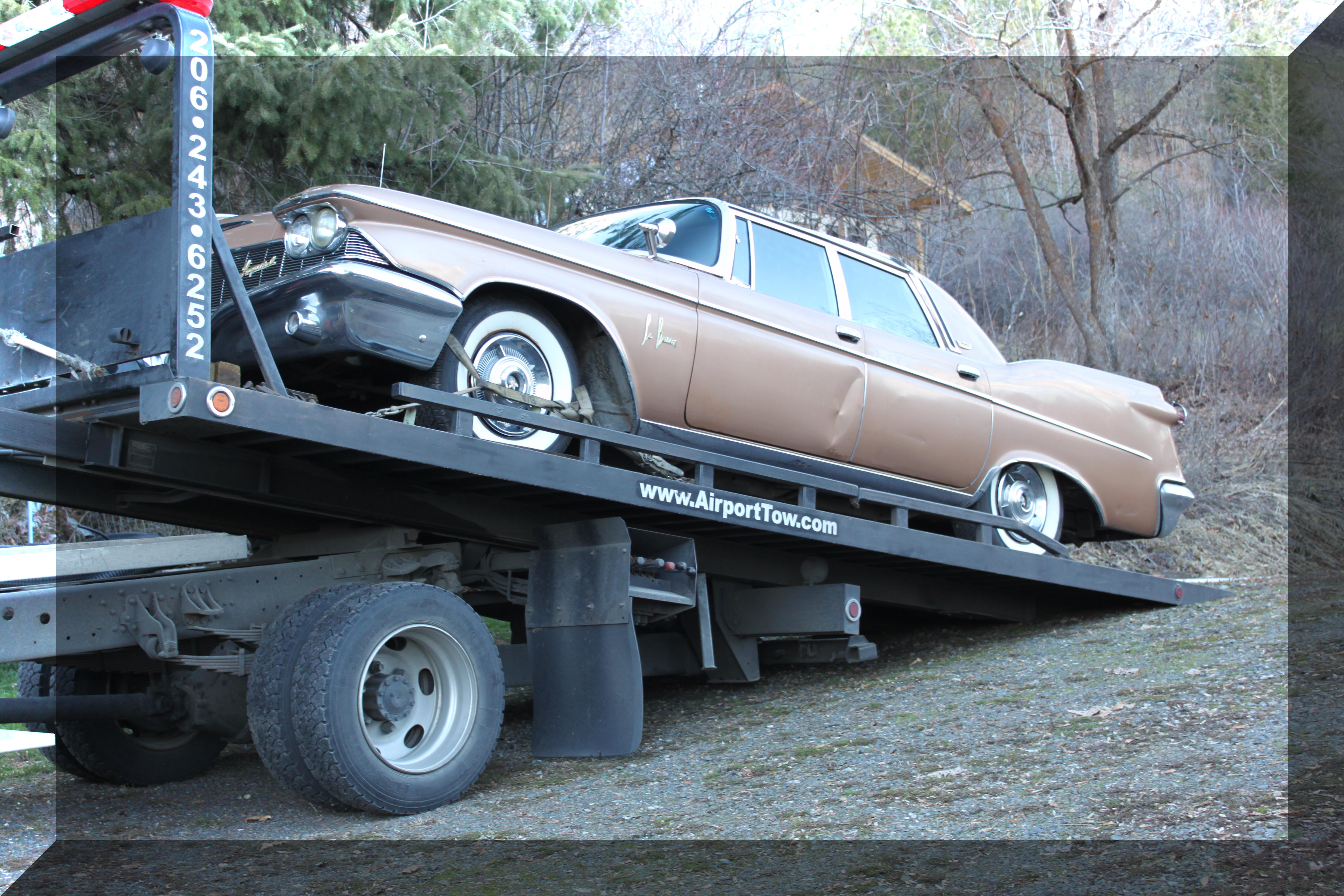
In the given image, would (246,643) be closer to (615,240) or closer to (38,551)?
(38,551)

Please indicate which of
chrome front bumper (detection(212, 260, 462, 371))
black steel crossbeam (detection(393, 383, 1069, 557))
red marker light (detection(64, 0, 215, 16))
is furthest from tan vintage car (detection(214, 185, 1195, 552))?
red marker light (detection(64, 0, 215, 16))

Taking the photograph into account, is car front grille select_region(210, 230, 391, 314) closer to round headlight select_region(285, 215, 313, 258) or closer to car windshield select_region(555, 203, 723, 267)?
round headlight select_region(285, 215, 313, 258)

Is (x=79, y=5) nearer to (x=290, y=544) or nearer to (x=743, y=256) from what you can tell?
(x=290, y=544)

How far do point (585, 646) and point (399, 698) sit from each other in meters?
0.83

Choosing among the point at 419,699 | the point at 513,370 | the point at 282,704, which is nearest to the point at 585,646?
the point at 419,699

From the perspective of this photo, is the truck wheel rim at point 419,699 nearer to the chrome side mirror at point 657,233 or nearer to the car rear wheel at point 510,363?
the car rear wheel at point 510,363

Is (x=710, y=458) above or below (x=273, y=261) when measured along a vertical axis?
below

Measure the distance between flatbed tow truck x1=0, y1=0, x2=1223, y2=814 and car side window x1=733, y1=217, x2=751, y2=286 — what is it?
0.97 m

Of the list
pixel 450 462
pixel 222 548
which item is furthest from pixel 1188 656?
pixel 222 548

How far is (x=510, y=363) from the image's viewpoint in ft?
14.9

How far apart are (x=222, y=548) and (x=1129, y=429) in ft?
17.3

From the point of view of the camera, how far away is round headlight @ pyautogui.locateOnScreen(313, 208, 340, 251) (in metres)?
4.14

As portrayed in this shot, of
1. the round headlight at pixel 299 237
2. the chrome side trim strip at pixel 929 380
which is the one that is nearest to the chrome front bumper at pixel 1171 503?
the chrome side trim strip at pixel 929 380

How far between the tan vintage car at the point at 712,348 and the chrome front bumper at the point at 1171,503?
2cm
